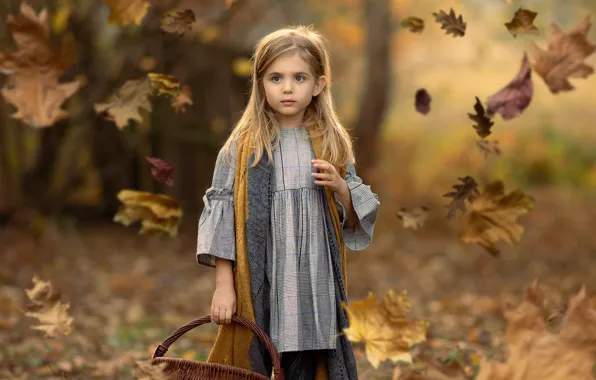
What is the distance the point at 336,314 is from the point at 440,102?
15054mm

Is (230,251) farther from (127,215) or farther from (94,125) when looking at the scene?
(94,125)

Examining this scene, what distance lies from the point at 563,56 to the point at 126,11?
5.30ft

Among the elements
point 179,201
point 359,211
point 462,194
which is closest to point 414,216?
point 462,194

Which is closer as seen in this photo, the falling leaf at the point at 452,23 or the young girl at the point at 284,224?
the young girl at the point at 284,224

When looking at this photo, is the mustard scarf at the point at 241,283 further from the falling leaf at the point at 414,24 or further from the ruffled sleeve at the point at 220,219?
the falling leaf at the point at 414,24

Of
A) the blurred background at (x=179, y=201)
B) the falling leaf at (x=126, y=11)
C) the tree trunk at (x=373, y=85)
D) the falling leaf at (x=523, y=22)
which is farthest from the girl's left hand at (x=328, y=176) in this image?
the tree trunk at (x=373, y=85)

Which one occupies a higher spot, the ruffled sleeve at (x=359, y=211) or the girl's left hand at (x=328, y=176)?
the girl's left hand at (x=328, y=176)

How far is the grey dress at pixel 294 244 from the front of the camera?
2750 millimetres

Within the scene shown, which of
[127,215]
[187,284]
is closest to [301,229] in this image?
[127,215]

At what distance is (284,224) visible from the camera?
2.78 m

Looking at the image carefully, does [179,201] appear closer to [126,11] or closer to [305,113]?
[126,11]

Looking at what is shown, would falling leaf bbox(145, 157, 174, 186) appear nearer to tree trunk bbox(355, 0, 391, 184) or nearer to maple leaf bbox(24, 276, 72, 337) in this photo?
maple leaf bbox(24, 276, 72, 337)

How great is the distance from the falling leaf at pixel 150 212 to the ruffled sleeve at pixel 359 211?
762mm

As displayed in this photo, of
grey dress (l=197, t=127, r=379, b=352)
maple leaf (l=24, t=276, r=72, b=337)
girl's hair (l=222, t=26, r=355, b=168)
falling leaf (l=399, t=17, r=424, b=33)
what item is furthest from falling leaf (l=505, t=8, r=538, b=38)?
maple leaf (l=24, t=276, r=72, b=337)
